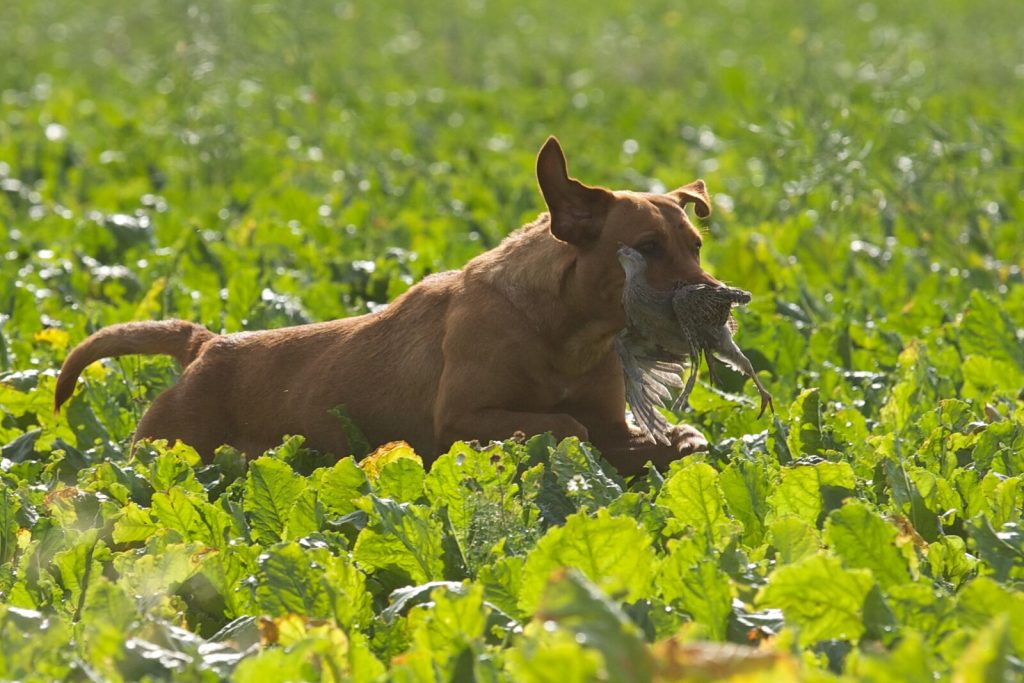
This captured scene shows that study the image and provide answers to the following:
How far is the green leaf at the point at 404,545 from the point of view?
3756 millimetres

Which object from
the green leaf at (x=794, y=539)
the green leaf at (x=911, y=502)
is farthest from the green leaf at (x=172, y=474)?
the green leaf at (x=911, y=502)

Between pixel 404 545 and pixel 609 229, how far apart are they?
1236mm

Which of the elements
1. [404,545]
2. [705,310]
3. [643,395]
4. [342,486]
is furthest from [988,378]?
[404,545]

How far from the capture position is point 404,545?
3.77 meters

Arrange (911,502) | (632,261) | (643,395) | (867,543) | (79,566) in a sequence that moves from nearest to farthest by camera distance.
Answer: (867,543) < (79,566) < (911,502) < (632,261) < (643,395)

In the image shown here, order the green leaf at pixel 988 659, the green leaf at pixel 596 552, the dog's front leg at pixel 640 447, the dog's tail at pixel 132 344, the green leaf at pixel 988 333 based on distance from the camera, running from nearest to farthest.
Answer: the green leaf at pixel 988 659, the green leaf at pixel 596 552, the dog's front leg at pixel 640 447, the dog's tail at pixel 132 344, the green leaf at pixel 988 333

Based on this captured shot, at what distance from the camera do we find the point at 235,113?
12711 mm

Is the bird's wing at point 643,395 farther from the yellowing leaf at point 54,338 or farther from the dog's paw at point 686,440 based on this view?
the yellowing leaf at point 54,338

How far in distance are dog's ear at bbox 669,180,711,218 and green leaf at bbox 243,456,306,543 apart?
4.88ft

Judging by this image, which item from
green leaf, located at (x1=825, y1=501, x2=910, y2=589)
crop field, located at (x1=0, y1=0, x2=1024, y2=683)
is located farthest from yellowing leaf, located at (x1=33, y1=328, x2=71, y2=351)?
green leaf, located at (x1=825, y1=501, x2=910, y2=589)

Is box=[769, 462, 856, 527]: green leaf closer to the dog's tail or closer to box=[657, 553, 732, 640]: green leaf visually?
box=[657, 553, 732, 640]: green leaf

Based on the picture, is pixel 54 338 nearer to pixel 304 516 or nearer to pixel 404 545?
pixel 304 516

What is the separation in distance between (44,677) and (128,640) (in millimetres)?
169

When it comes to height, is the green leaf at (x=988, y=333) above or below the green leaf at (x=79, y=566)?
below
